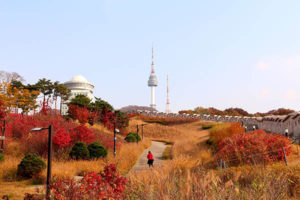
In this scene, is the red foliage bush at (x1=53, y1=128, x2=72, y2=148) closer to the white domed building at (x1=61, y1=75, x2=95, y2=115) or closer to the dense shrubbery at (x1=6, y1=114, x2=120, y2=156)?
the dense shrubbery at (x1=6, y1=114, x2=120, y2=156)

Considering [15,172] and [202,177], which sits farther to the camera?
[15,172]

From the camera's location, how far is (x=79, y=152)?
2341 cm

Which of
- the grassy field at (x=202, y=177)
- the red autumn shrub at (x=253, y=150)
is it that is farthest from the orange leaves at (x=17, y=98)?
the red autumn shrub at (x=253, y=150)

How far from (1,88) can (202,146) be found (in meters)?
35.2

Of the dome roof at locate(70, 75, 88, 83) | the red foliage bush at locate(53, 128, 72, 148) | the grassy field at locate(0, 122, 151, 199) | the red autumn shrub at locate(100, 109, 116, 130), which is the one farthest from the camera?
the dome roof at locate(70, 75, 88, 83)

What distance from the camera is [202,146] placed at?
31.9 metres

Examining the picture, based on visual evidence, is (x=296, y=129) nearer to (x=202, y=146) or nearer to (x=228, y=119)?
(x=202, y=146)

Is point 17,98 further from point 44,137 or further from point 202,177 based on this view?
point 202,177

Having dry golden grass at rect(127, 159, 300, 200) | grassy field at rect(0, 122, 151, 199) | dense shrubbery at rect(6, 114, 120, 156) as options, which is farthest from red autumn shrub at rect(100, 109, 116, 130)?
dry golden grass at rect(127, 159, 300, 200)

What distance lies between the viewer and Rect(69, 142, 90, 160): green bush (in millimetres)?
23422

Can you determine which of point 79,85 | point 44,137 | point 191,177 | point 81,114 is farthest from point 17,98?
point 79,85

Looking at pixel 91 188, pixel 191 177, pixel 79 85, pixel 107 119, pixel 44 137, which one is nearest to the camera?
pixel 191 177

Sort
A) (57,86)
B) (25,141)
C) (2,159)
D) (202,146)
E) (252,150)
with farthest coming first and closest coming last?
1. (57,86)
2. (202,146)
3. (25,141)
4. (2,159)
5. (252,150)

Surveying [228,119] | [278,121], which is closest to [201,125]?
[228,119]
